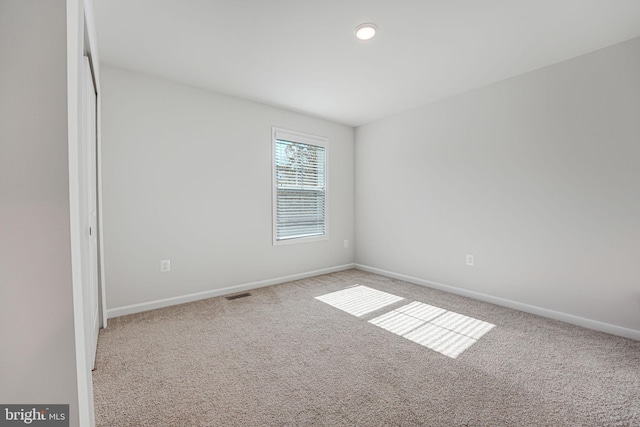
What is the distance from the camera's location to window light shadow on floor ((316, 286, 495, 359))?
2160 millimetres

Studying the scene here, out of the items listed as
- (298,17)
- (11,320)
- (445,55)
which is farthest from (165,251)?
(445,55)

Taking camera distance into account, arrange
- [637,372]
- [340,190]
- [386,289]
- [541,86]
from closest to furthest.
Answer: [637,372] < [541,86] < [386,289] < [340,190]

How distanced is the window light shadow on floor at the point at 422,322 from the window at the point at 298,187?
114 centimetres

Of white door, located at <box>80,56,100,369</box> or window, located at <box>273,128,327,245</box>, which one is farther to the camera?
window, located at <box>273,128,327,245</box>

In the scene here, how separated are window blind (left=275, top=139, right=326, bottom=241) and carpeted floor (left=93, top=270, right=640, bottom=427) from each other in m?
1.53

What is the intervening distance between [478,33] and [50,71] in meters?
2.60

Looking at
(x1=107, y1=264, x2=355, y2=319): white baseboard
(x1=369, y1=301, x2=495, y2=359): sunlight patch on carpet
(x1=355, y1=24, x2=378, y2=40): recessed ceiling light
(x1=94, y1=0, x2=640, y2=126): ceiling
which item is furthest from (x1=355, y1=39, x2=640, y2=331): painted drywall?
(x1=355, y1=24, x2=378, y2=40): recessed ceiling light

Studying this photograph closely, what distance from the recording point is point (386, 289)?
3504 mm

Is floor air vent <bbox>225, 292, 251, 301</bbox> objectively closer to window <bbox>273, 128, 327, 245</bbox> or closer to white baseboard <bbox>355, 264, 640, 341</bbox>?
window <bbox>273, 128, 327, 245</bbox>

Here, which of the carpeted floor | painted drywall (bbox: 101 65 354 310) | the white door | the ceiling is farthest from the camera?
painted drywall (bbox: 101 65 354 310)

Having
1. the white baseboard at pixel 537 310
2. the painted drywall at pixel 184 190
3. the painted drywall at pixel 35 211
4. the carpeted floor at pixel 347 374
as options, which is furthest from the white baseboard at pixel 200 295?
the painted drywall at pixel 35 211

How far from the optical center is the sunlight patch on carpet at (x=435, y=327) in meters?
2.13

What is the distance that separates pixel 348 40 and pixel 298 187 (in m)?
2.15

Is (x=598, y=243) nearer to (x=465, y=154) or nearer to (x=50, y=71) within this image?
(x=465, y=154)
